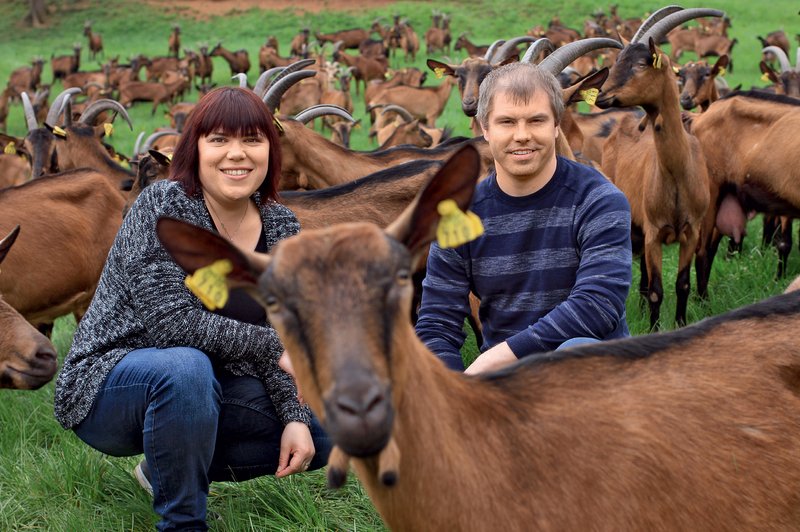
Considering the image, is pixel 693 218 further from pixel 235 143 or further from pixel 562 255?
pixel 235 143

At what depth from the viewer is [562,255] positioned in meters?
3.14

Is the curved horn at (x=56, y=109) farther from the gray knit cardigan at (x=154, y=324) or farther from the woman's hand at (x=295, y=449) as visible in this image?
the woman's hand at (x=295, y=449)

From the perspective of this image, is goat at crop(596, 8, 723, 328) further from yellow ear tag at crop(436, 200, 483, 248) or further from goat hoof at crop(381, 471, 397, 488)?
goat hoof at crop(381, 471, 397, 488)

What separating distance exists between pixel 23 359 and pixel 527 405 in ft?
8.57

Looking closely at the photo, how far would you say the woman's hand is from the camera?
3.18 meters

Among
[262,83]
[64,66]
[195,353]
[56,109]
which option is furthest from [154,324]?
[64,66]

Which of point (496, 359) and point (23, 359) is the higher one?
point (496, 359)

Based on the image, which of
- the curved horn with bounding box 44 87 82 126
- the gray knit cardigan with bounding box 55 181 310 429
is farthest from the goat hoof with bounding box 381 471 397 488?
the curved horn with bounding box 44 87 82 126

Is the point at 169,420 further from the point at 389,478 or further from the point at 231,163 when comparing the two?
the point at 389,478

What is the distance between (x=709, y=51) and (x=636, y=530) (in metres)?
24.8

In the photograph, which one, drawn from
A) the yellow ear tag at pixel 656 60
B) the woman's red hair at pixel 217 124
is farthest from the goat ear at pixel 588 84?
the woman's red hair at pixel 217 124

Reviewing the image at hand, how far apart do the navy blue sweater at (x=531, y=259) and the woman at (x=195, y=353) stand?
1.97ft

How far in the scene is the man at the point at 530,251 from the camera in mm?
2947

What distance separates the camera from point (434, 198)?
2.09 metres
